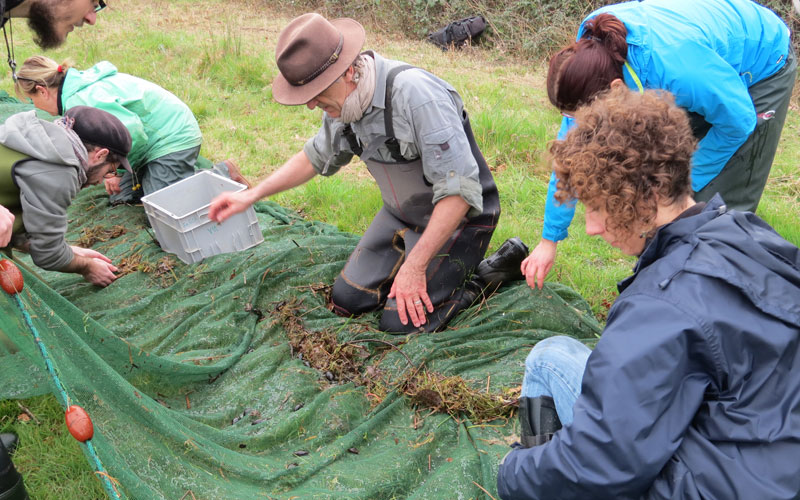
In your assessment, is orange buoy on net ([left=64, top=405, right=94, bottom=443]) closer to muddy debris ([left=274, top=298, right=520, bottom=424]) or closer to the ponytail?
muddy debris ([left=274, top=298, right=520, bottom=424])

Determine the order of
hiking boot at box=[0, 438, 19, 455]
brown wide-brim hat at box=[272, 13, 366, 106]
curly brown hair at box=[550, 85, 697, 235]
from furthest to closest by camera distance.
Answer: brown wide-brim hat at box=[272, 13, 366, 106] → hiking boot at box=[0, 438, 19, 455] → curly brown hair at box=[550, 85, 697, 235]

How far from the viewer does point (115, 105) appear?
4281 millimetres

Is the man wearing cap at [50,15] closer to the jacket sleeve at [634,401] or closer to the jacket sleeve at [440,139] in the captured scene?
the jacket sleeve at [440,139]

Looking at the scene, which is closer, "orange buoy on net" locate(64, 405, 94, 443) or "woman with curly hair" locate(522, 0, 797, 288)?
"orange buoy on net" locate(64, 405, 94, 443)

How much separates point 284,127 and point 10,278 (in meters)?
4.42

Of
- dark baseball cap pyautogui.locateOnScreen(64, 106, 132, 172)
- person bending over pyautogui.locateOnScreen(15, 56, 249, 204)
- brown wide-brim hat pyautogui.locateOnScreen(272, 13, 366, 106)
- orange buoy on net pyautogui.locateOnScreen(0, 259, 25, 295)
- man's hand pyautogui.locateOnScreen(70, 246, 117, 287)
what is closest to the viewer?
orange buoy on net pyautogui.locateOnScreen(0, 259, 25, 295)

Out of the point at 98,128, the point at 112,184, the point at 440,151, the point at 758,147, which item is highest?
the point at 758,147

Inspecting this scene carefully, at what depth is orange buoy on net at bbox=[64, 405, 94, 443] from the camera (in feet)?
6.09

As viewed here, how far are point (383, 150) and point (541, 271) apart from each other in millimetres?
1050

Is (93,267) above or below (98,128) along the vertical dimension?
below

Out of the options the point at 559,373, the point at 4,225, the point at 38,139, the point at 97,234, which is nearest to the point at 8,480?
the point at 4,225

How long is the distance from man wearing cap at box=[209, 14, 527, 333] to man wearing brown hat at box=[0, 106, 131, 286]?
0.69 meters

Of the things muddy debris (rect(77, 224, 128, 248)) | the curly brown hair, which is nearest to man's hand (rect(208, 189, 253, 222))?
muddy debris (rect(77, 224, 128, 248))

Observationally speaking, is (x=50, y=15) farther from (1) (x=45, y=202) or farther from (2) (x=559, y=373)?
(2) (x=559, y=373)
